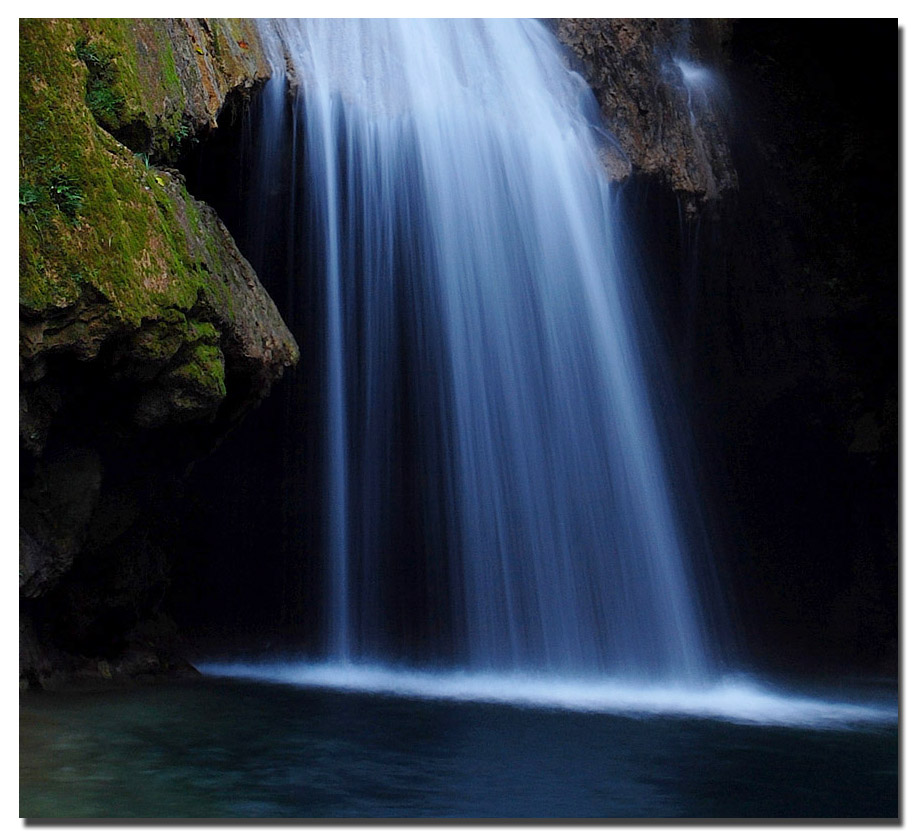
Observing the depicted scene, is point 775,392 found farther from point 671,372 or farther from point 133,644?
point 133,644

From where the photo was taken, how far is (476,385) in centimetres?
816

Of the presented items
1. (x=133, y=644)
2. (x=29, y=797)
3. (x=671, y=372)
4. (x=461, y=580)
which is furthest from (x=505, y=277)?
(x=29, y=797)

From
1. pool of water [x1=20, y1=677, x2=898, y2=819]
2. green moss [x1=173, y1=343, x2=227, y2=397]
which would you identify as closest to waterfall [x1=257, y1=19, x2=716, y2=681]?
pool of water [x1=20, y1=677, x2=898, y2=819]

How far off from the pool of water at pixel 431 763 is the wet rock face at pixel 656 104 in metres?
5.29

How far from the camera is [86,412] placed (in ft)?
18.1

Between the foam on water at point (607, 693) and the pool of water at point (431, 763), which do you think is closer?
the pool of water at point (431, 763)

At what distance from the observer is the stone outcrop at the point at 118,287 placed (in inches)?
189

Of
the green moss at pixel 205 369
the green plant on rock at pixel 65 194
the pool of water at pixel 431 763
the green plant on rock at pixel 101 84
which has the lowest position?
the pool of water at pixel 431 763

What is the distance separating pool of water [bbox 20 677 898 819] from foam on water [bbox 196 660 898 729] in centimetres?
17

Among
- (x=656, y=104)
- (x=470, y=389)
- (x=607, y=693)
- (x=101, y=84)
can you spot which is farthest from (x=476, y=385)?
(x=101, y=84)

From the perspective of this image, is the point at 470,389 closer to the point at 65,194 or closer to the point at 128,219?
the point at 128,219

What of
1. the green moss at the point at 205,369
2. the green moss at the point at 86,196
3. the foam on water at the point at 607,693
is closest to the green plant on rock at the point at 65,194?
the green moss at the point at 86,196

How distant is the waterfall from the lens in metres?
7.73

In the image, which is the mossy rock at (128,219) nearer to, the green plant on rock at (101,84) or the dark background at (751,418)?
the green plant on rock at (101,84)
